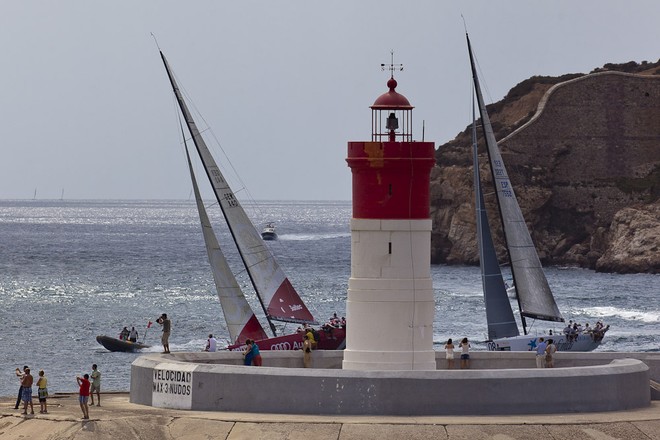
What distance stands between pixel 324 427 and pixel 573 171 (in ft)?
319

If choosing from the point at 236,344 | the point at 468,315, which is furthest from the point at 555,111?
the point at 236,344

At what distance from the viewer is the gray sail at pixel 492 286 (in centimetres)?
4531

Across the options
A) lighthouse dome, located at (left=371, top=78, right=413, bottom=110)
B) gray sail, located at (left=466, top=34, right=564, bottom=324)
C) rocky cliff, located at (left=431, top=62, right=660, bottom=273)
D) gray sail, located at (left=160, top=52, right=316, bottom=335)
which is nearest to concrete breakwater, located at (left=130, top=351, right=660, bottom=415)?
lighthouse dome, located at (left=371, top=78, right=413, bottom=110)

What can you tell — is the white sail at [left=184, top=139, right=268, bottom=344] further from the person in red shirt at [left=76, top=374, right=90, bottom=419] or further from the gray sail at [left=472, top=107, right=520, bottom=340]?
the person in red shirt at [left=76, top=374, right=90, bottom=419]

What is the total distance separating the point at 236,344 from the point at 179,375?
18847 mm

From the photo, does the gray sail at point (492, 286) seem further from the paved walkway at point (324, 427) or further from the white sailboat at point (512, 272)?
the paved walkway at point (324, 427)

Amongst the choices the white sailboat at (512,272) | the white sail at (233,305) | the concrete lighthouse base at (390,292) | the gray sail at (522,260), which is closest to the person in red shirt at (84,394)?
the concrete lighthouse base at (390,292)

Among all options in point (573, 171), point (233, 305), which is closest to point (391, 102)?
point (233, 305)

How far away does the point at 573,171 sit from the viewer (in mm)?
114125

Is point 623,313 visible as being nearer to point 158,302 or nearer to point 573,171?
point 158,302

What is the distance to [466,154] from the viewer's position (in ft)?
388

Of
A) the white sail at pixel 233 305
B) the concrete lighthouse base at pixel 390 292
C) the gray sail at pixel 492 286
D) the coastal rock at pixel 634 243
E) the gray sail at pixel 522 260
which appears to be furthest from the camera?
the coastal rock at pixel 634 243

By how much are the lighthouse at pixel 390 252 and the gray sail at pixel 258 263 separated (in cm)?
2199

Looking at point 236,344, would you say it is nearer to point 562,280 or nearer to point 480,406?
point 480,406
